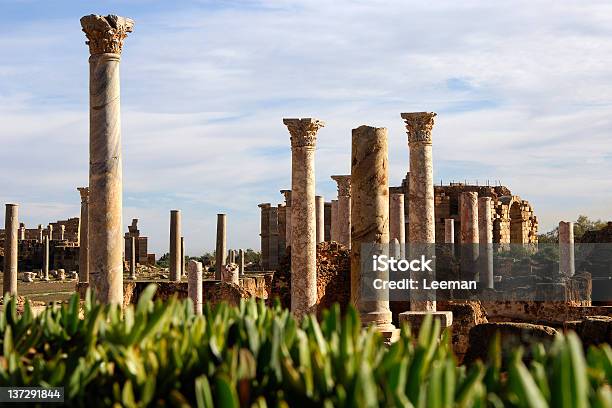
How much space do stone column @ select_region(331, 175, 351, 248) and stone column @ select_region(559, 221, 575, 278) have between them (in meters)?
8.58

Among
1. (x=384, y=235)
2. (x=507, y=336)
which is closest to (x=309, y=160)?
(x=384, y=235)

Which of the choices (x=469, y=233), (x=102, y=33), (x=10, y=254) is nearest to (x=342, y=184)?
(x=469, y=233)

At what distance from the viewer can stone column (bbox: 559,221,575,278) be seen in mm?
32594

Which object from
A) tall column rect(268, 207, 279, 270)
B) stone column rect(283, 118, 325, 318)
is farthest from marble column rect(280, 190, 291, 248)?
stone column rect(283, 118, 325, 318)

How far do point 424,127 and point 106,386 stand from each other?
16.4 meters

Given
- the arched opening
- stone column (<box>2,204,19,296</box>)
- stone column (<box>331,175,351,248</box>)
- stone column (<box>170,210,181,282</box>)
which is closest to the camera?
stone column (<box>2,204,19,296</box>)

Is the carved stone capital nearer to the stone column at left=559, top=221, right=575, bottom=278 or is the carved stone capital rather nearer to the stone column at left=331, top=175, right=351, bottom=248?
the stone column at left=331, top=175, right=351, bottom=248

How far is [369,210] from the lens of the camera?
13.0 m

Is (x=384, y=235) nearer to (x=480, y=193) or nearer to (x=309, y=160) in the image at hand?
(x=309, y=160)

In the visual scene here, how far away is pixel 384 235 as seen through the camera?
1297 cm

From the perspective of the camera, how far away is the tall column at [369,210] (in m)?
12.9

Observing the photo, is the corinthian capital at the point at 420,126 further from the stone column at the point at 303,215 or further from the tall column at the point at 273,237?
the tall column at the point at 273,237

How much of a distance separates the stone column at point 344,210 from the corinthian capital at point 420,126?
11.0 meters

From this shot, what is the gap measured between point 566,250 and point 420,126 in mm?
15666
